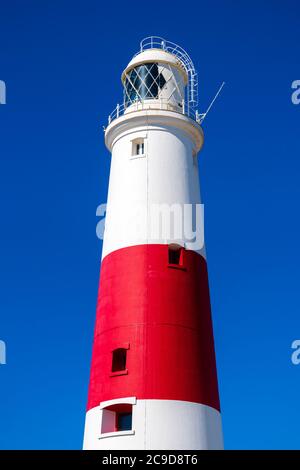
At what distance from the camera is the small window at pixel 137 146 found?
22.7m

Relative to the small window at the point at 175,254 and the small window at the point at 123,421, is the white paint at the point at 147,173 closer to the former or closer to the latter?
the small window at the point at 175,254

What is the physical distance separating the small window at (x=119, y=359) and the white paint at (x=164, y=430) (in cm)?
144

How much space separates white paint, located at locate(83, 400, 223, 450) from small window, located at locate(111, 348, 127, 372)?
144 centimetres

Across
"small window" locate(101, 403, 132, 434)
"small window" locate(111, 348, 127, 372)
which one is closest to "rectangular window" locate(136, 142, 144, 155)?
"small window" locate(111, 348, 127, 372)

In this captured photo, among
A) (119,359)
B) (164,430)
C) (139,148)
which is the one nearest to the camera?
(164,430)

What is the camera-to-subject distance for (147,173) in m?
21.8

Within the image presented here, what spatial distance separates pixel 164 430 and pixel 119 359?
2629 mm

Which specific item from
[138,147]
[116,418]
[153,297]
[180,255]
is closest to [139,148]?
[138,147]

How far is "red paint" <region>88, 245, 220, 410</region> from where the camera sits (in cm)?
1878

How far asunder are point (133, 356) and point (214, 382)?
275 centimetres

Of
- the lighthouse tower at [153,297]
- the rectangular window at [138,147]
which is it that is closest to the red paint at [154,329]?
the lighthouse tower at [153,297]

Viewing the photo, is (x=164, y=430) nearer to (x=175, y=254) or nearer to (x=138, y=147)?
(x=175, y=254)

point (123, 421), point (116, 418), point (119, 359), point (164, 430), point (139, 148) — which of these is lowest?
point (164, 430)

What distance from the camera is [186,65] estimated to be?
25.5 metres
